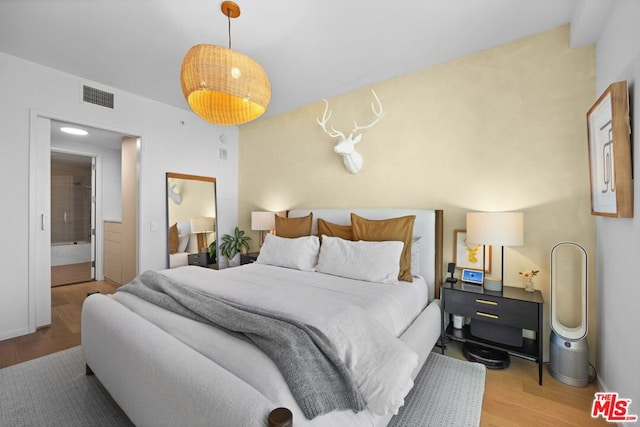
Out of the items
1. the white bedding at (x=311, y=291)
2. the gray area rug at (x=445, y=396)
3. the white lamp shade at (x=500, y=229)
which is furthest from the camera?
the white lamp shade at (x=500, y=229)

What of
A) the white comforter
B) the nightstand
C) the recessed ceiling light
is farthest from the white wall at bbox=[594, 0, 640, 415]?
the recessed ceiling light

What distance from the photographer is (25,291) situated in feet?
8.84

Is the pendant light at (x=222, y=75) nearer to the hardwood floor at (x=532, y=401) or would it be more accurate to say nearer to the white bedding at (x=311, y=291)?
the white bedding at (x=311, y=291)

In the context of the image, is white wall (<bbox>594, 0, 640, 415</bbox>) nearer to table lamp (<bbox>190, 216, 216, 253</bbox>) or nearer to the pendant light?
the pendant light

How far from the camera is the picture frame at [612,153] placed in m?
1.42

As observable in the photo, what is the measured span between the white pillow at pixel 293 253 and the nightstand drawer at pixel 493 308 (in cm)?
127

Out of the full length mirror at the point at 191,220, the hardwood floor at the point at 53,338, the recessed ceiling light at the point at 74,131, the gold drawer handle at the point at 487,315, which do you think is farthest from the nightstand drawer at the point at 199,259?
the gold drawer handle at the point at 487,315

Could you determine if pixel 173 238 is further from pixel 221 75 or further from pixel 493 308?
pixel 493 308

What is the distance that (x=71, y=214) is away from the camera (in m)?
5.90

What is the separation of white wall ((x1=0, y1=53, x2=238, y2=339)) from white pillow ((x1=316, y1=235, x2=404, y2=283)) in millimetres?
2492

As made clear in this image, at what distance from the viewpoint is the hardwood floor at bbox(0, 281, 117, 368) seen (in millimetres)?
2301

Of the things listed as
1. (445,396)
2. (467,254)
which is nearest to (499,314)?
(467,254)

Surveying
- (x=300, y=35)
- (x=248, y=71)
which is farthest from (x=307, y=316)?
(x=300, y=35)

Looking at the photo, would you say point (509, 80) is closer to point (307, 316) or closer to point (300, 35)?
point (300, 35)
